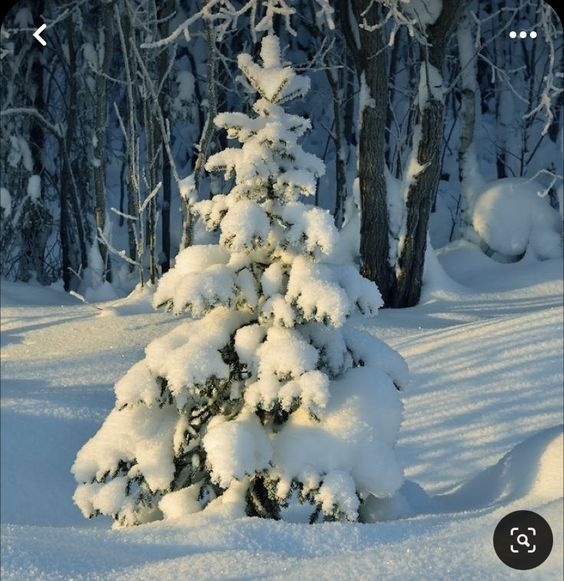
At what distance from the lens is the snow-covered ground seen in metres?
3.04

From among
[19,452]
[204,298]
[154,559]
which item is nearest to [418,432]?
[19,452]

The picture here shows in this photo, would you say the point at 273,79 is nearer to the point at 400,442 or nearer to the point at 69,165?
the point at 400,442

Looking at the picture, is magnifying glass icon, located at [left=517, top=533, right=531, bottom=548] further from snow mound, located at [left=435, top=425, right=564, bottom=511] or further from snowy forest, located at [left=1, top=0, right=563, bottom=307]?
snowy forest, located at [left=1, top=0, right=563, bottom=307]

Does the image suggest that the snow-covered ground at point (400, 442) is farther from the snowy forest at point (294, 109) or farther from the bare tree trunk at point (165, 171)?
the bare tree trunk at point (165, 171)

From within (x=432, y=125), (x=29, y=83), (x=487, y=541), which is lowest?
(x=487, y=541)

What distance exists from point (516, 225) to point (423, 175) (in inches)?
177

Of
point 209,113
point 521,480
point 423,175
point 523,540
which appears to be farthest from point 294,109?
point 523,540

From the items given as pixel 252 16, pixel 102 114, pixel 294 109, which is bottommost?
pixel 102 114

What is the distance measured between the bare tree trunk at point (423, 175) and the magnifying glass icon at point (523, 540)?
979cm

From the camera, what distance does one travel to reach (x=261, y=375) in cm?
461

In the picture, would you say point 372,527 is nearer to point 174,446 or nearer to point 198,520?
point 198,520

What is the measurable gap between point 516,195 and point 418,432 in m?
9.69

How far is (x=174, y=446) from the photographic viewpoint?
493cm

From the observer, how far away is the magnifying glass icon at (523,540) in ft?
8.80
